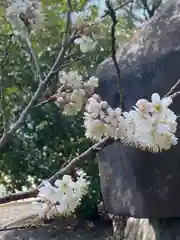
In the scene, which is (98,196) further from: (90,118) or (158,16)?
(90,118)

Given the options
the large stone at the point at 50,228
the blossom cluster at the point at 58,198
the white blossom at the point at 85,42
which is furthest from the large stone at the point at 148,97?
the large stone at the point at 50,228

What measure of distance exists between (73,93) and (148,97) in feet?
3.55

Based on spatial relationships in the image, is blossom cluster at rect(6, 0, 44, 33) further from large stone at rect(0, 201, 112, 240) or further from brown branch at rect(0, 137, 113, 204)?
large stone at rect(0, 201, 112, 240)

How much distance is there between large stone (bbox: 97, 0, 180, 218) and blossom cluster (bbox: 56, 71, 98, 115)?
0.99m

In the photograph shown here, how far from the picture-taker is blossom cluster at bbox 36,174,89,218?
100 cm

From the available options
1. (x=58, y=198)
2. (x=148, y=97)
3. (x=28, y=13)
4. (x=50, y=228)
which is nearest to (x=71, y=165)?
(x=58, y=198)

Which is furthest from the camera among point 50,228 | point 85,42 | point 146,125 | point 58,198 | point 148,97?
point 50,228

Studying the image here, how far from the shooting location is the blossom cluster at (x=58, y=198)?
100 centimetres

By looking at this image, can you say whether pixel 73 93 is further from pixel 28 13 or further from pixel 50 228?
pixel 50 228

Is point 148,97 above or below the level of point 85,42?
above

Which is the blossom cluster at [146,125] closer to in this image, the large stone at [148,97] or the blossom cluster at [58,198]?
the blossom cluster at [58,198]

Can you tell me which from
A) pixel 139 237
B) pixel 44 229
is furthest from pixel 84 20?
pixel 44 229

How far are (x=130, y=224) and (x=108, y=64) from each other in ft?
3.06

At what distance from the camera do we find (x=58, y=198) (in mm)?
1025
